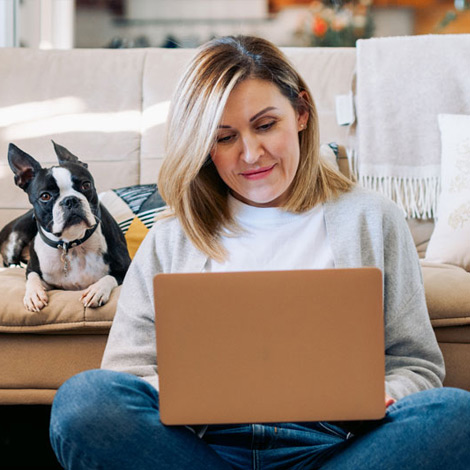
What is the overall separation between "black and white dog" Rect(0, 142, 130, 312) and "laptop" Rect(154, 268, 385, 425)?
2.28 ft

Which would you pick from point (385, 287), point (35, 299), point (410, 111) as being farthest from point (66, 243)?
point (410, 111)

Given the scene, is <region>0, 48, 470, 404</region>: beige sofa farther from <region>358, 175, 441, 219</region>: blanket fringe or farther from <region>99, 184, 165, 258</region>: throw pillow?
<region>99, 184, 165, 258</region>: throw pillow

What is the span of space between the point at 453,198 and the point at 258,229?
94 centimetres

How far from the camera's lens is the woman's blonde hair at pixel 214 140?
1.17 metres

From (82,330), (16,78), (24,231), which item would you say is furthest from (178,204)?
(16,78)

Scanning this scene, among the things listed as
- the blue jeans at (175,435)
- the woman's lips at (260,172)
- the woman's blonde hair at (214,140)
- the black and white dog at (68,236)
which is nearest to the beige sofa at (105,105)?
the black and white dog at (68,236)

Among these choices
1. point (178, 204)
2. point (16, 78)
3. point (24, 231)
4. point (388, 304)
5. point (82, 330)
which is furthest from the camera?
point (16, 78)

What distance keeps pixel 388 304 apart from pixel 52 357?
0.79 metres

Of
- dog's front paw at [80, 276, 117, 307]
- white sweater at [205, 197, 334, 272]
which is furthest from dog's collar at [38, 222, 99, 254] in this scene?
white sweater at [205, 197, 334, 272]

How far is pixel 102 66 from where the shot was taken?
237 centimetres

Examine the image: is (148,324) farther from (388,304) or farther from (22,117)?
(22,117)

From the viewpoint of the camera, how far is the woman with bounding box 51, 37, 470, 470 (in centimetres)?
105

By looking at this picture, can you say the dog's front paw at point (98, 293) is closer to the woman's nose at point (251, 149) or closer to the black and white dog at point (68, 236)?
the black and white dog at point (68, 236)

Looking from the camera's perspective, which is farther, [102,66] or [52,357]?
[102,66]
